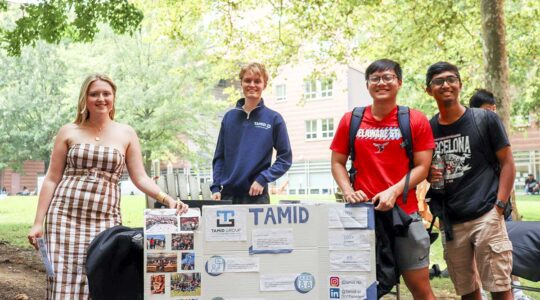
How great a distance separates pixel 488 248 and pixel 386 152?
3.25 feet

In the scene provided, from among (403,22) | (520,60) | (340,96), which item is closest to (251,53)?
(403,22)

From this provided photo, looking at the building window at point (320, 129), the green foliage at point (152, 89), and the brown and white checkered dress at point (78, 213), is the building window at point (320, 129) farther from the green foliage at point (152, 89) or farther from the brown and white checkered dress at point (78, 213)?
the brown and white checkered dress at point (78, 213)

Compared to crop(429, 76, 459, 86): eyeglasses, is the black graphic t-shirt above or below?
below

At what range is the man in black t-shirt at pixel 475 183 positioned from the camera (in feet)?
12.3

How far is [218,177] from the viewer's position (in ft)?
14.6

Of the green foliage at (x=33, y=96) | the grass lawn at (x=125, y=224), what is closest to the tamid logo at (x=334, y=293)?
the grass lawn at (x=125, y=224)

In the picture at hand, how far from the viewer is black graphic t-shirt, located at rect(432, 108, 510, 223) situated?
3746 mm

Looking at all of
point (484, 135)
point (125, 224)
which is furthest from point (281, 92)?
point (484, 135)

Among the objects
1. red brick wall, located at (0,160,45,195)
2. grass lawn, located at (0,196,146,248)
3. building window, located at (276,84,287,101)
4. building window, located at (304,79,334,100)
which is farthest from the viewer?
red brick wall, located at (0,160,45,195)

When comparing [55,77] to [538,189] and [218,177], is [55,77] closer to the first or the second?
[538,189]

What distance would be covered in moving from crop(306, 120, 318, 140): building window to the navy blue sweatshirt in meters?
35.8

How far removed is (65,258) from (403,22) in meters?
13.5

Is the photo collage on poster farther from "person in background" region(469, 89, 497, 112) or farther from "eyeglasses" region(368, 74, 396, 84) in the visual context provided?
"person in background" region(469, 89, 497, 112)

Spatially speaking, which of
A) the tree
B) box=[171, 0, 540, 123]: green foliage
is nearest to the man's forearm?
the tree
